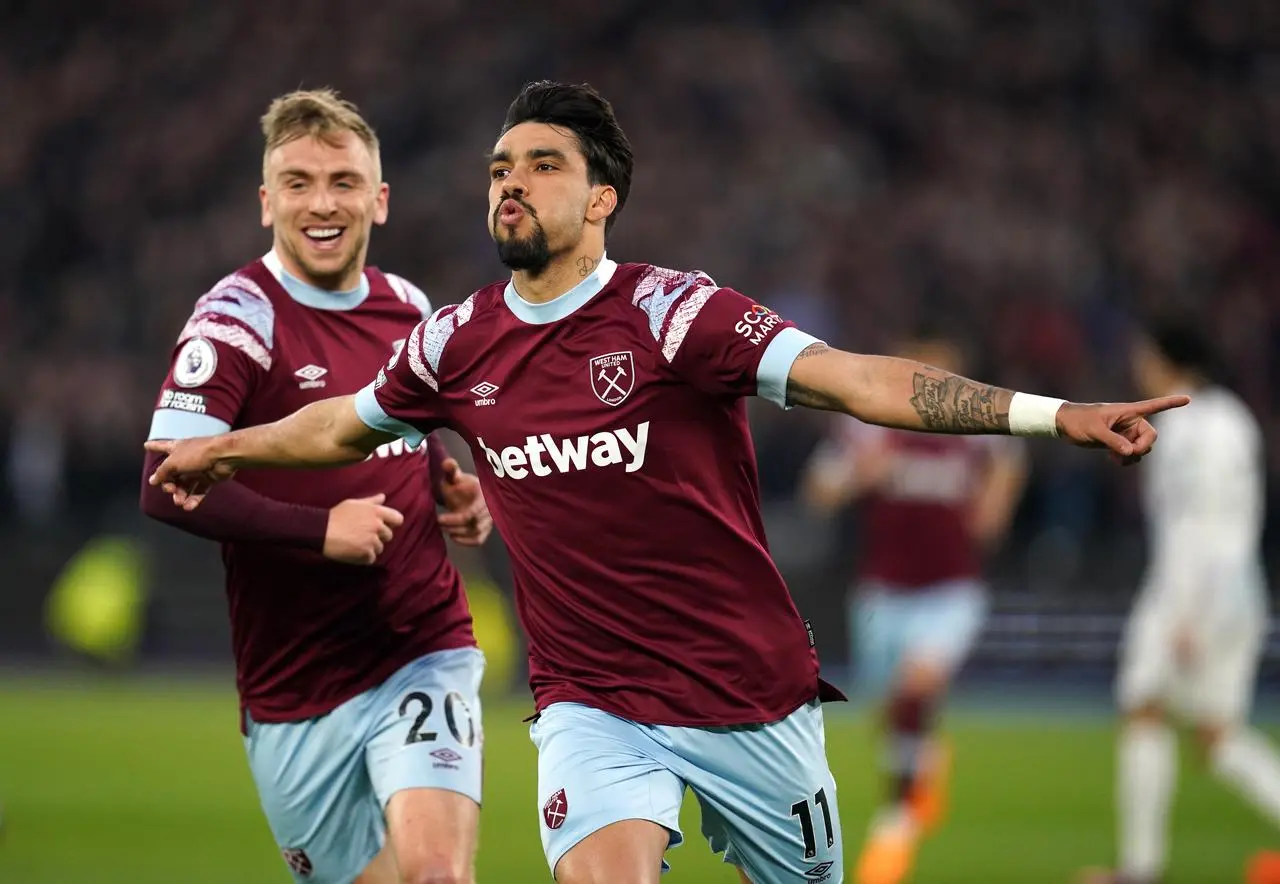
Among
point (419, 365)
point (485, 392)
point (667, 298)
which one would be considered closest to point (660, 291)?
point (667, 298)

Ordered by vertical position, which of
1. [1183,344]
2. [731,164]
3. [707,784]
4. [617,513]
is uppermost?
[731,164]

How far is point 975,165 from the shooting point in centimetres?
2086

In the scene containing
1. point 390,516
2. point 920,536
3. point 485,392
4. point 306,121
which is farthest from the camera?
point 920,536

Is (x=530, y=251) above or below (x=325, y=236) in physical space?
below

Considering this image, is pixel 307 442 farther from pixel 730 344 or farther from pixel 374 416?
pixel 730 344

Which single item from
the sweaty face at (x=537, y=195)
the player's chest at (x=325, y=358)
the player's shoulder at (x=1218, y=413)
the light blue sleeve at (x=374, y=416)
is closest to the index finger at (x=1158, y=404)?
the sweaty face at (x=537, y=195)

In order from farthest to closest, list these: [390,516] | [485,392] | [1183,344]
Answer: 1. [1183,344]
2. [390,516]
3. [485,392]

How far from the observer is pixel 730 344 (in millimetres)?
4422

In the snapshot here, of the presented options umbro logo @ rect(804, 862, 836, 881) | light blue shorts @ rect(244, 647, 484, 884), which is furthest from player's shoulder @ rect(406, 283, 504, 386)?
umbro logo @ rect(804, 862, 836, 881)

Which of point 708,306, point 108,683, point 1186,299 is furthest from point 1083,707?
point 708,306

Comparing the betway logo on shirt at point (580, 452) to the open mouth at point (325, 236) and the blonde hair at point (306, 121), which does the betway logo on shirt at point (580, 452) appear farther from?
the blonde hair at point (306, 121)

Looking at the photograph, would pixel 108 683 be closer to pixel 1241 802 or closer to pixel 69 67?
pixel 69 67

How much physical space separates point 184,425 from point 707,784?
179 centimetres

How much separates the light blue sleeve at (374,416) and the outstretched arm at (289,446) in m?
0.02
